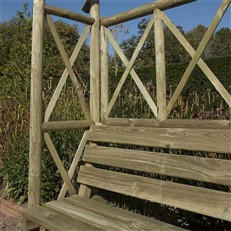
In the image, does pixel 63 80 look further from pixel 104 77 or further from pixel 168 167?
pixel 168 167

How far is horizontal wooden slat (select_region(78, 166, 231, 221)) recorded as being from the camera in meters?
1.94

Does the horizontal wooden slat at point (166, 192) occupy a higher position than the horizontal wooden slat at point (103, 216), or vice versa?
the horizontal wooden slat at point (166, 192)

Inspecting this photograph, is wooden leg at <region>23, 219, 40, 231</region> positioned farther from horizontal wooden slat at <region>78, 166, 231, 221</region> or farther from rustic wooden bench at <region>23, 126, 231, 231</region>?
horizontal wooden slat at <region>78, 166, 231, 221</region>

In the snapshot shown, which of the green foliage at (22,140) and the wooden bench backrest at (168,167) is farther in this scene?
the green foliage at (22,140)

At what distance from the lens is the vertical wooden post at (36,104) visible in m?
2.68

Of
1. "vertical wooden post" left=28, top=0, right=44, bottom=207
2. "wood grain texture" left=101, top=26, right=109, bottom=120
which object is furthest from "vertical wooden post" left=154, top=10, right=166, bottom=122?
"vertical wooden post" left=28, top=0, right=44, bottom=207

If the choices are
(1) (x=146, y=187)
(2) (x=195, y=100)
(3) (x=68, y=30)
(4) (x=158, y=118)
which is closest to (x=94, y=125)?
(4) (x=158, y=118)

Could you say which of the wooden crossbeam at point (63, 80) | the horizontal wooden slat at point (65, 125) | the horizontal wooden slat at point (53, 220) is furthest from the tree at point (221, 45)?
the horizontal wooden slat at point (53, 220)

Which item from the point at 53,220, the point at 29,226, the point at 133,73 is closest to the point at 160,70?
the point at 133,73

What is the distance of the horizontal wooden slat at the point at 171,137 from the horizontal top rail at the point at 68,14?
3.22ft

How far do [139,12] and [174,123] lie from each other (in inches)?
38.2

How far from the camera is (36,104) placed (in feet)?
8.82

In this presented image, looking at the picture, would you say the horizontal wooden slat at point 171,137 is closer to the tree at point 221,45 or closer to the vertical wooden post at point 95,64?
the vertical wooden post at point 95,64

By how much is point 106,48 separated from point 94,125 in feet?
2.44
